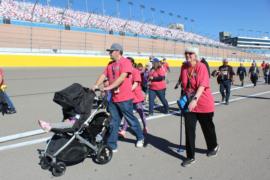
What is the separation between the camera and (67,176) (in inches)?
200

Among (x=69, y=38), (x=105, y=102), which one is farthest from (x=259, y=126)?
(x=69, y=38)

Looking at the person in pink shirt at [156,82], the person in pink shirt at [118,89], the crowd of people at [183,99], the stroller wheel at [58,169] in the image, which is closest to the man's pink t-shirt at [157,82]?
the person in pink shirt at [156,82]

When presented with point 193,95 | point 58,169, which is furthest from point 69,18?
point 58,169

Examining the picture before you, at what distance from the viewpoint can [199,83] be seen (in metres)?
5.52

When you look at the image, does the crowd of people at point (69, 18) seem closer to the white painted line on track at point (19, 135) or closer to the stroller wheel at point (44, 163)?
the white painted line on track at point (19, 135)

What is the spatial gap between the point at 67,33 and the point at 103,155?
3468 centimetres

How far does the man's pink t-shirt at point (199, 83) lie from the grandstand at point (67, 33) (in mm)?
21804

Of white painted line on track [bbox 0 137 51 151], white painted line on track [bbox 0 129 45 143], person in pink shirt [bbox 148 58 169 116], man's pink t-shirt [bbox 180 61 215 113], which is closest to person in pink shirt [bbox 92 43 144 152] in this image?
man's pink t-shirt [bbox 180 61 215 113]

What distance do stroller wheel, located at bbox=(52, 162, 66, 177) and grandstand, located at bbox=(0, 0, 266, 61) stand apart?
21890mm

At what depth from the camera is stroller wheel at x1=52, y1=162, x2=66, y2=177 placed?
5047 millimetres

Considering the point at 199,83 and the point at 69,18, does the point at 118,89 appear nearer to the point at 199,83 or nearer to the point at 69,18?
the point at 199,83

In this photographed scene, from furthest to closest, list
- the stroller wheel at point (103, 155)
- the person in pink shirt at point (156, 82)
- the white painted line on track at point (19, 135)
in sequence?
the person in pink shirt at point (156, 82) → the white painted line on track at point (19, 135) → the stroller wheel at point (103, 155)

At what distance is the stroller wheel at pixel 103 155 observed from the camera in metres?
5.62

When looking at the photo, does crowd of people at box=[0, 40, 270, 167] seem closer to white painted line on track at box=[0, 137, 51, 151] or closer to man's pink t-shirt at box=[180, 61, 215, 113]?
man's pink t-shirt at box=[180, 61, 215, 113]
